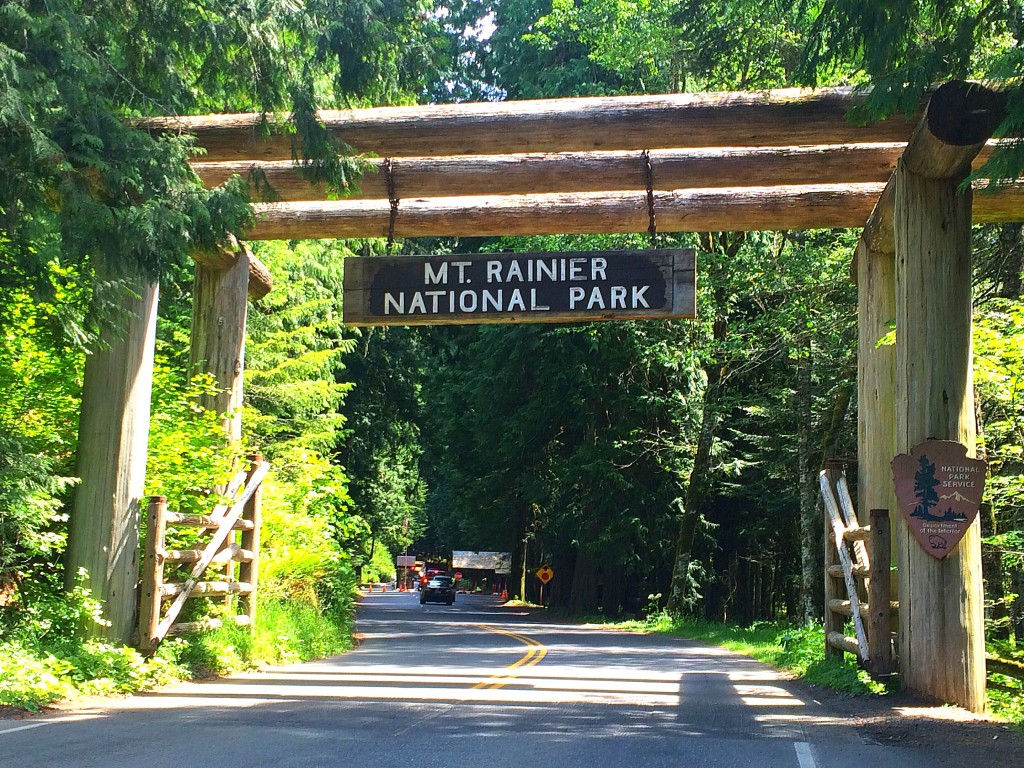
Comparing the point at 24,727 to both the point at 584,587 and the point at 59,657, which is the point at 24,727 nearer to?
the point at 59,657

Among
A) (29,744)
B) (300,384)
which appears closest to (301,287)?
(300,384)

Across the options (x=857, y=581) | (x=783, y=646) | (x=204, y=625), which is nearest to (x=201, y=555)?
(x=204, y=625)

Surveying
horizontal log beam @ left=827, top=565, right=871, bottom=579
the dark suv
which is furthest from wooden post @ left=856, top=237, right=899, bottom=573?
the dark suv

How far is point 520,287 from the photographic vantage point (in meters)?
10.6

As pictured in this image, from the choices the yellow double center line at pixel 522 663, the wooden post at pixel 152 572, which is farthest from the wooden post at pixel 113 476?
the yellow double center line at pixel 522 663

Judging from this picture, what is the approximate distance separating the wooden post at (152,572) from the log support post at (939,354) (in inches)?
295

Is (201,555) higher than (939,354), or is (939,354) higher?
(939,354)

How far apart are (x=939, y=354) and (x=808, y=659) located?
20.6ft

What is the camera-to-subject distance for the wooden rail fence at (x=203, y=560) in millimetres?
11375

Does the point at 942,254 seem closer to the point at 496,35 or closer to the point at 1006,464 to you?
the point at 1006,464

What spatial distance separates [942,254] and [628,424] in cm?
2367

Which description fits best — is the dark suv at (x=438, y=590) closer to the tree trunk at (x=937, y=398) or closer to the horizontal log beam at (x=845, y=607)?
the horizontal log beam at (x=845, y=607)

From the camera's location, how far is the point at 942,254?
1031 centimetres

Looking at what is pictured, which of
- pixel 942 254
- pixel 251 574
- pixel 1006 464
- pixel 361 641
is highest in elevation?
pixel 942 254
